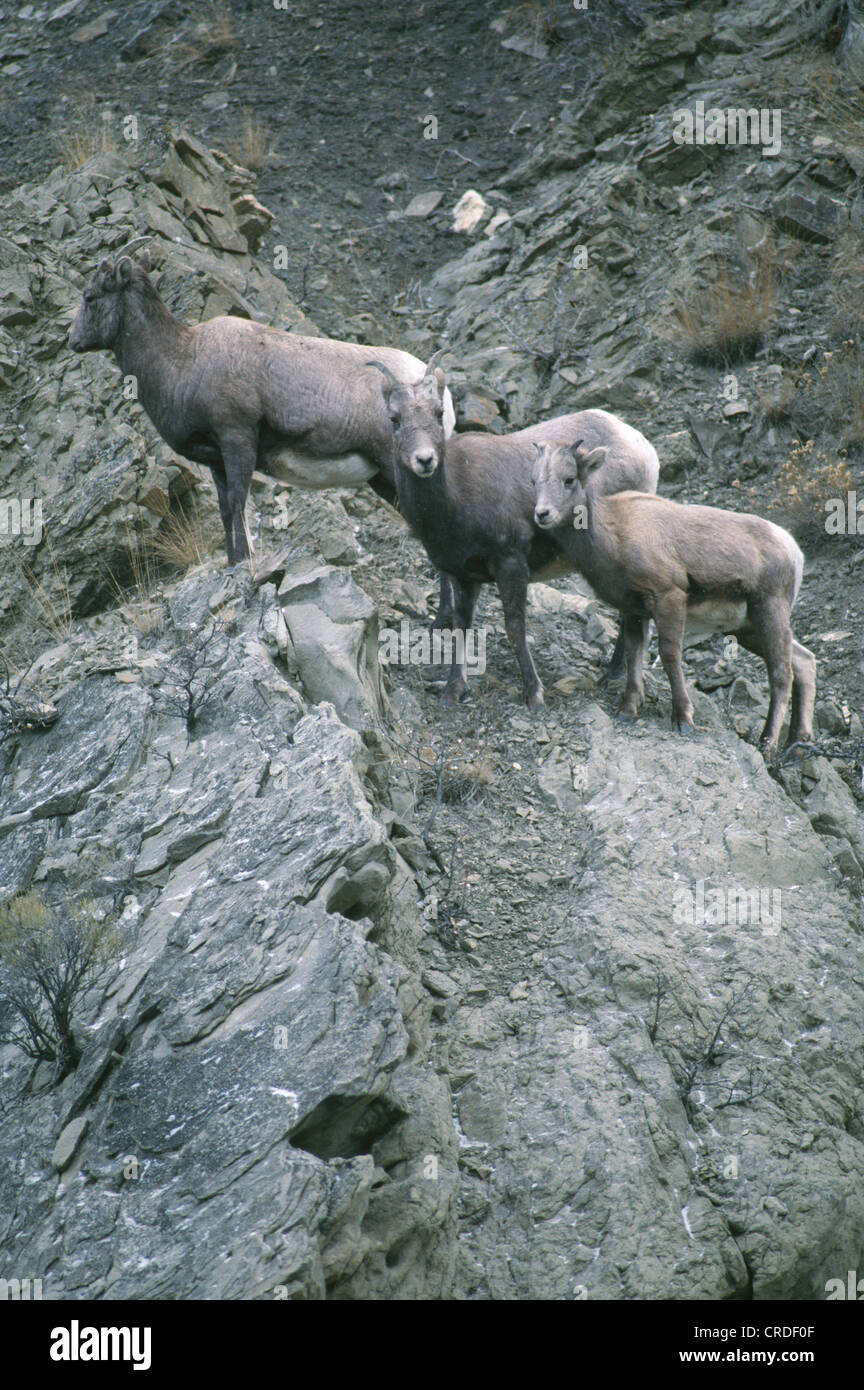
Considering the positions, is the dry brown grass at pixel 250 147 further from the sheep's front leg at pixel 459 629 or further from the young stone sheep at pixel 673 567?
the young stone sheep at pixel 673 567

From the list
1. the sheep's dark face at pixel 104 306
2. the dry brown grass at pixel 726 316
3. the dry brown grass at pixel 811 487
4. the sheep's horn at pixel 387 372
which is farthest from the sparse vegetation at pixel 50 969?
the dry brown grass at pixel 726 316

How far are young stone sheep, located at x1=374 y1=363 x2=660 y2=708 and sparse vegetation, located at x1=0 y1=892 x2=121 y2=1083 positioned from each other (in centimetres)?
353

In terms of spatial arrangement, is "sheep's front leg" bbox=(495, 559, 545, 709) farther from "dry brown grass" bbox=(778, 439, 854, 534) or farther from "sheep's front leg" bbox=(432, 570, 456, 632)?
"dry brown grass" bbox=(778, 439, 854, 534)

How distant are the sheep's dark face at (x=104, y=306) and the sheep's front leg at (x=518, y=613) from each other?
3298mm

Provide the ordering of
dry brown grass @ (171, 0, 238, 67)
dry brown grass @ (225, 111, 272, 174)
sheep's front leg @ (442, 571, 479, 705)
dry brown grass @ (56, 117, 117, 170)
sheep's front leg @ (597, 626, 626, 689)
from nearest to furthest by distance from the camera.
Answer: sheep's front leg @ (442, 571, 479, 705)
sheep's front leg @ (597, 626, 626, 689)
dry brown grass @ (56, 117, 117, 170)
dry brown grass @ (225, 111, 272, 174)
dry brown grass @ (171, 0, 238, 67)

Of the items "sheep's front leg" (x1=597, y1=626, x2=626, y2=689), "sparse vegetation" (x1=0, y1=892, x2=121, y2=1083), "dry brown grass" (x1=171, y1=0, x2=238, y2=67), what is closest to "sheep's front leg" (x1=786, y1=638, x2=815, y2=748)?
"sheep's front leg" (x1=597, y1=626, x2=626, y2=689)

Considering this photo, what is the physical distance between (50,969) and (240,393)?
4.60 m

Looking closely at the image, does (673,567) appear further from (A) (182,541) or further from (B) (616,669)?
(A) (182,541)

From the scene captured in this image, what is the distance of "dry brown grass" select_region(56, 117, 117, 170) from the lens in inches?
538

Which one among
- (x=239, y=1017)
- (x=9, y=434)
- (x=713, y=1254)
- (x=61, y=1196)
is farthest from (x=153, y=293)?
(x=713, y=1254)

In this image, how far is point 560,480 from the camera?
7996 mm

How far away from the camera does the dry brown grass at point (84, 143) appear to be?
44.8 feet

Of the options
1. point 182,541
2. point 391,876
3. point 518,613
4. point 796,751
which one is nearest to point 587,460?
point 518,613

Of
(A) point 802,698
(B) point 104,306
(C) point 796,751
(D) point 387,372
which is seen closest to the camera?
(C) point 796,751
